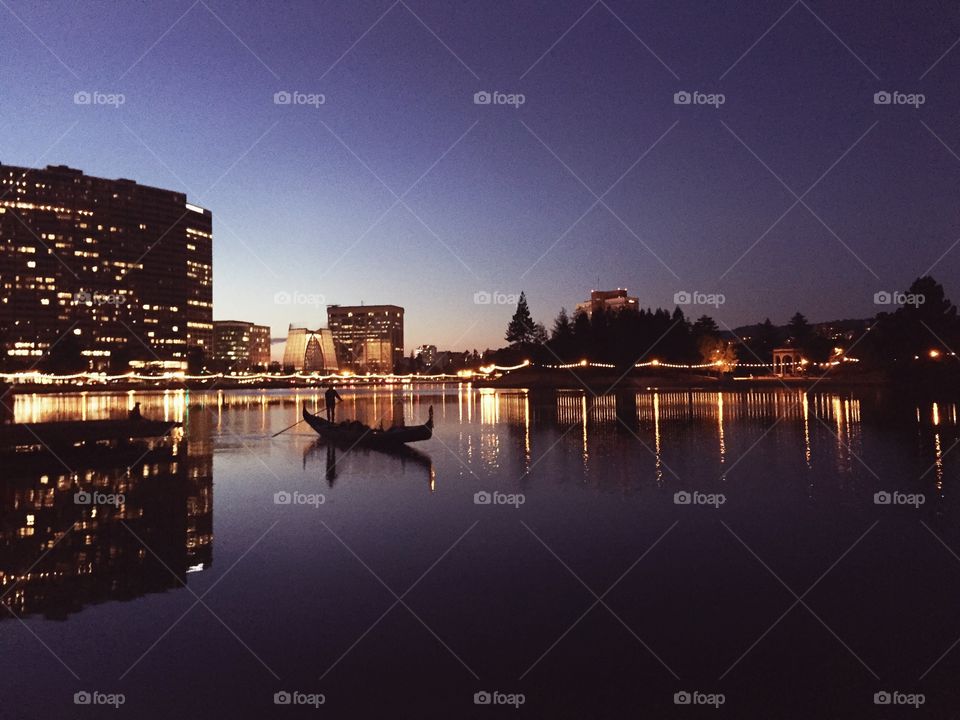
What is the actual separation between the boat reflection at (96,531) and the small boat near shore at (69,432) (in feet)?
2.32

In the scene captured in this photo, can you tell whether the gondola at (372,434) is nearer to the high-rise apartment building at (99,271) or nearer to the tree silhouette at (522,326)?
the tree silhouette at (522,326)

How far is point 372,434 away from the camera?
883 inches

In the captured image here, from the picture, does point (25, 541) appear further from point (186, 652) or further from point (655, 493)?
point (655, 493)

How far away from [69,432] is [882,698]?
1954cm

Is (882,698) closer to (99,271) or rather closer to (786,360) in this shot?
(786,360)

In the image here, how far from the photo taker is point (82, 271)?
491ft

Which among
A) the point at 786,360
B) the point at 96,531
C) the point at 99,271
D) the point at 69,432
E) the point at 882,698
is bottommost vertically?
the point at 882,698

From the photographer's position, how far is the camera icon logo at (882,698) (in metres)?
5.16

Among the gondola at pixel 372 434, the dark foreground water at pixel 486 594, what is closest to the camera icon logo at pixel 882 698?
the dark foreground water at pixel 486 594

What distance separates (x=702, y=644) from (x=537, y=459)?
1177 cm

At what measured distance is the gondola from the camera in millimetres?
21172

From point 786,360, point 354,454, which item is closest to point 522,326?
point 786,360

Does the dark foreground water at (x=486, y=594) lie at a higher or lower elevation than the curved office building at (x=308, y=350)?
lower

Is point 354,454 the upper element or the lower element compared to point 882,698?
upper
